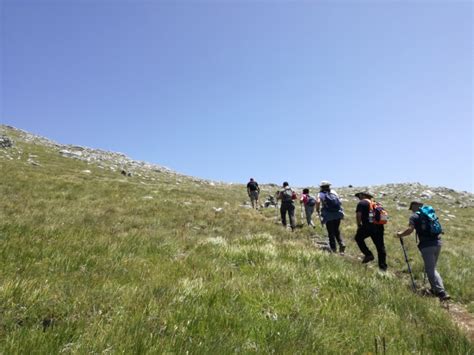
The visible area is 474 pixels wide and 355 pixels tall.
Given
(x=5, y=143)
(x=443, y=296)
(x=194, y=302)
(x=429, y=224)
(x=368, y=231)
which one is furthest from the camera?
(x=5, y=143)

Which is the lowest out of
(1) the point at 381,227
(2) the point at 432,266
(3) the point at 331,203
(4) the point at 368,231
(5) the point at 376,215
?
(2) the point at 432,266

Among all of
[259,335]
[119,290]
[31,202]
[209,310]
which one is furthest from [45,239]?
[31,202]

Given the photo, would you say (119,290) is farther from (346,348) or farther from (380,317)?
(380,317)

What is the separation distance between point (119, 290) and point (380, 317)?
3.73 m

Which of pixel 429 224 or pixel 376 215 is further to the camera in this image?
pixel 376 215

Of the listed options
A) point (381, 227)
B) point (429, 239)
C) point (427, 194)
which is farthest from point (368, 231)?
point (427, 194)

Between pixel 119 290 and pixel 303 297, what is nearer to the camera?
pixel 119 290

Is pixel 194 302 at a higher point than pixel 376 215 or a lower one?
lower

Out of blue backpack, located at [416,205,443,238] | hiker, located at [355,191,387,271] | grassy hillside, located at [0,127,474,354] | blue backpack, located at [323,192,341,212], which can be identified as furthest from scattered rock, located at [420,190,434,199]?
blue backpack, located at [416,205,443,238]

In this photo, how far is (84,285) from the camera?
14.3 ft

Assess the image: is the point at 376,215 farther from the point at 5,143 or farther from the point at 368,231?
the point at 5,143

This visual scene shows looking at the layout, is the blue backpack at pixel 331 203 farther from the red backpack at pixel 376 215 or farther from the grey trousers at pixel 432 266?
the grey trousers at pixel 432 266

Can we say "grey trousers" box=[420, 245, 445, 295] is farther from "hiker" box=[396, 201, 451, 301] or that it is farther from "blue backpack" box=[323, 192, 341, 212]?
"blue backpack" box=[323, 192, 341, 212]

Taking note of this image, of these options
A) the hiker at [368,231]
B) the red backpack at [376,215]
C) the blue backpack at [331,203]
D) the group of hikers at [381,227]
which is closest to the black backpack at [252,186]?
the group of hikers at [381,227]
